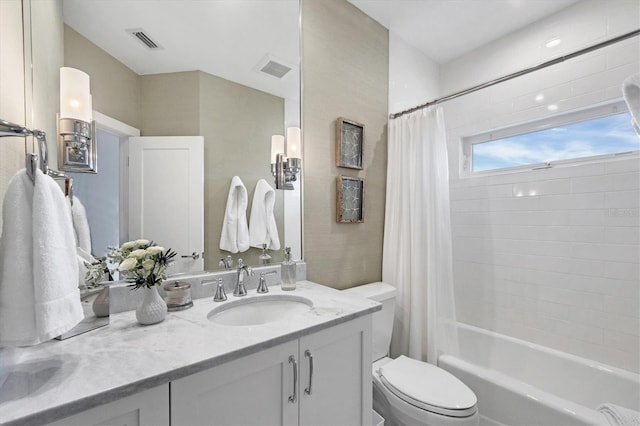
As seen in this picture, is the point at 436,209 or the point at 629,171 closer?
the point at 629,171

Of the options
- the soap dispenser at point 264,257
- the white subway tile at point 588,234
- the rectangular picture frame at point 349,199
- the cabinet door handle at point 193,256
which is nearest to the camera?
the cabinet door handle at point 193,256

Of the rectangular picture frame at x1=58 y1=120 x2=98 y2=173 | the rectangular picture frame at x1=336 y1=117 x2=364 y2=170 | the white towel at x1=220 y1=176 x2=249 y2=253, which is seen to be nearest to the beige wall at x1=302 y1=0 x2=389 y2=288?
the rectangular picture frame at x1=336 y1=117 x2=364 y2=170

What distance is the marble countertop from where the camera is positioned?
1.86ft

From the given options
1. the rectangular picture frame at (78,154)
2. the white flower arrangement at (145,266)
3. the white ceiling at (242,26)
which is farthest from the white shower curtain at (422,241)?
the rectangular picture frame at (78,154)

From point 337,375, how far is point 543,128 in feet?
7.11

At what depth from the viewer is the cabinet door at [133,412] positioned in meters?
0.59

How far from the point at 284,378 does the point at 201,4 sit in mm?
1604

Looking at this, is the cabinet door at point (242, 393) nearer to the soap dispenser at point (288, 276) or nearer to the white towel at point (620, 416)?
the soap dispenser at point (288, 276)

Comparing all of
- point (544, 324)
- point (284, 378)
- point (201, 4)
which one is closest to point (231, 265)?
point (284, 378)

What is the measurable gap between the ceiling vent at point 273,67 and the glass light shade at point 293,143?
303 millimetres

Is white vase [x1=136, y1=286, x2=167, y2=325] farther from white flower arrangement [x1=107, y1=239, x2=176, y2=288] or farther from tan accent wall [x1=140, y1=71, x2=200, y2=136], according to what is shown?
tan accent wall [x1=140, y1=71, x2=200, y2=136]

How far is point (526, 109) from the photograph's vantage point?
2027 millimetres

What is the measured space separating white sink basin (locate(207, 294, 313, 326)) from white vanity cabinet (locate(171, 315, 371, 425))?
23cm

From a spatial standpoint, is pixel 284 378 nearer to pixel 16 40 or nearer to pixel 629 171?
pixel 16 40
